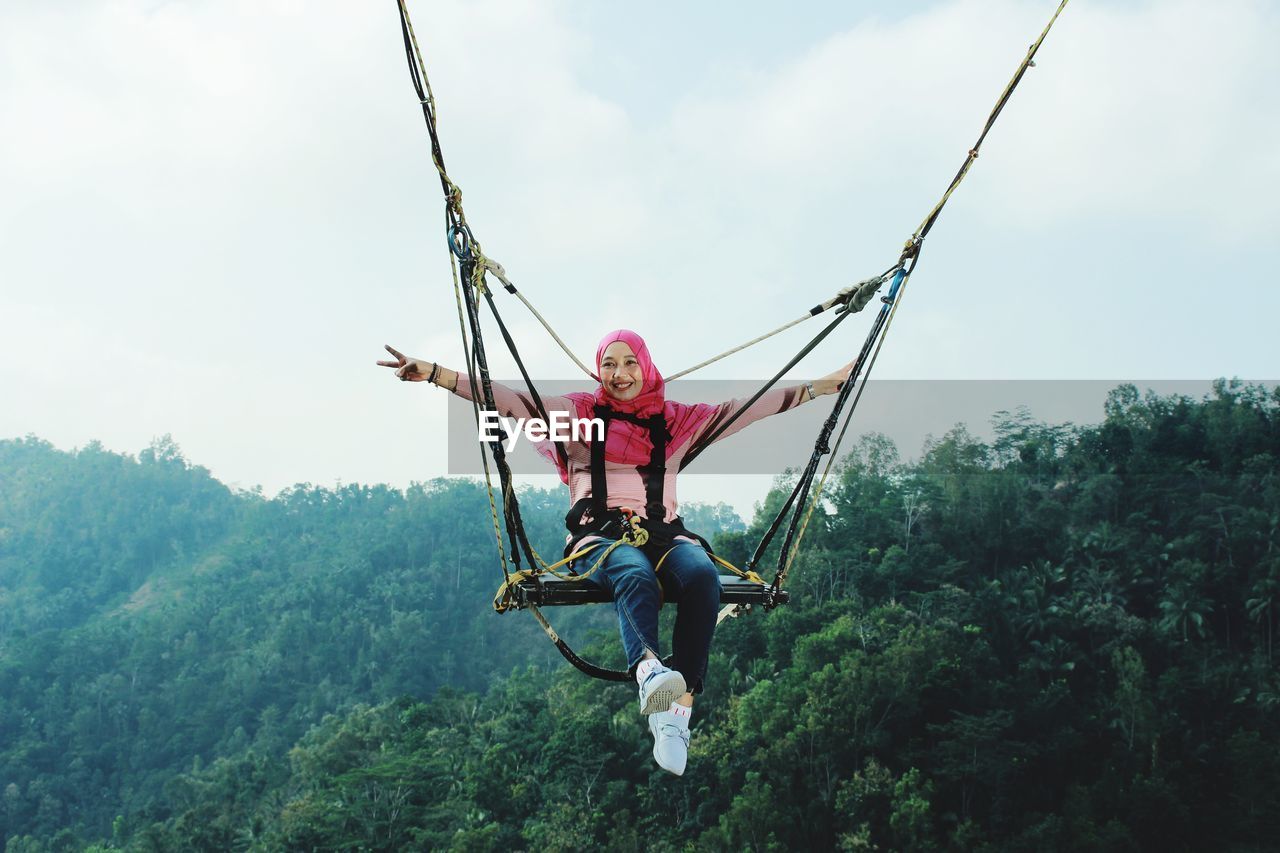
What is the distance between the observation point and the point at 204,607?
7988cm

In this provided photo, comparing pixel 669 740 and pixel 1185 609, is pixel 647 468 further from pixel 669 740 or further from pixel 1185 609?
pixel 1185 609

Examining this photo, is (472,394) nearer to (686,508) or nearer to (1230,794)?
(1230,794)

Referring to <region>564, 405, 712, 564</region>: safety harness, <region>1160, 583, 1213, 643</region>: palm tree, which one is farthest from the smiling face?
<region>1160, 583, 1213, 643</region>: palm tree

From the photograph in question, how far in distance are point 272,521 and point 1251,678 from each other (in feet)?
243

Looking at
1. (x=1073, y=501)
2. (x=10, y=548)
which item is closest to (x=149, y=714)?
(x=10, y=548)

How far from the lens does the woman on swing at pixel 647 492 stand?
4102 millimetres

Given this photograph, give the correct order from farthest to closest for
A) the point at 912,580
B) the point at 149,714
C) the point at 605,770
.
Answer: the point at 149,714
the point at 912,580
the point at 605,770

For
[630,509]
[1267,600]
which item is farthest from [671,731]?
[1267,600]

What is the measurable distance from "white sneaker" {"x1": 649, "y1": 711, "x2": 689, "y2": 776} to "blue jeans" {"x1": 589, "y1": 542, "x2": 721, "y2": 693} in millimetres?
188

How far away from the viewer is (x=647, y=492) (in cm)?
457

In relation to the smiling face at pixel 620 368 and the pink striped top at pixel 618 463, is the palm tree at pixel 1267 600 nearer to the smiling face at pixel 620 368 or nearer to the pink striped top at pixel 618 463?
the pink striped top at pixel 618 463

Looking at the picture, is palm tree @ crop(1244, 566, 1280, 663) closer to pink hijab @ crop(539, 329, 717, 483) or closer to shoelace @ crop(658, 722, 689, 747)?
pink hijab @ crop(539, 329, 717, 483)

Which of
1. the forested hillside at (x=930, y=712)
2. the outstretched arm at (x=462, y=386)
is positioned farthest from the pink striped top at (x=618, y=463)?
the forested hillside at (x=930, y=712)

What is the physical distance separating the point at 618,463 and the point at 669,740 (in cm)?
106
